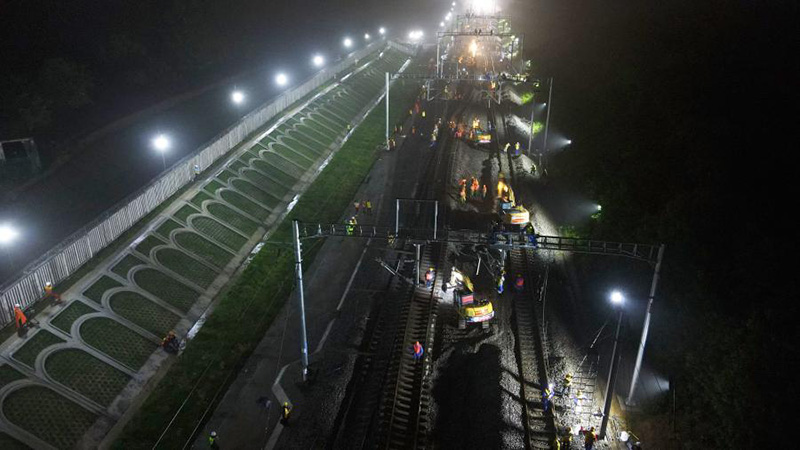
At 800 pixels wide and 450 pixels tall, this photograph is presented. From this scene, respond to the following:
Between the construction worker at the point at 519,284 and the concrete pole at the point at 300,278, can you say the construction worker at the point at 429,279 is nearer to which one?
the construction worker at the point at 519,284

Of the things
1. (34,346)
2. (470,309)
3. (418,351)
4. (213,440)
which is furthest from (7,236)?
(470,309)

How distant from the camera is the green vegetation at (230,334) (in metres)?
20.3

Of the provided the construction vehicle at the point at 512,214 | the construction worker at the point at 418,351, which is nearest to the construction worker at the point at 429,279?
the construction worker at the point at 418,351

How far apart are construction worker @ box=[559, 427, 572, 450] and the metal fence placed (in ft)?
78.4

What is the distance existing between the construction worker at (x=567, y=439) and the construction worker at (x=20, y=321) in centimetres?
2301

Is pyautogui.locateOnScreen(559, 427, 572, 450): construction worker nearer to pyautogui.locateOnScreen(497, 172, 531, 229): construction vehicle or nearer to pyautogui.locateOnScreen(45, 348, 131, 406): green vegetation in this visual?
pyautogui.locateOnScreen(497, 172, 531, 229): construction vehicle

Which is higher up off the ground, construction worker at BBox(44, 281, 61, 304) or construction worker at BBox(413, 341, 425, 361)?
construction worker at BBox(413, 341, 425, 361)

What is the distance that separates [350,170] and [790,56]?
107 feet

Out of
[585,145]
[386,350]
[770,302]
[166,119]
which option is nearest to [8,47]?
[166,119]

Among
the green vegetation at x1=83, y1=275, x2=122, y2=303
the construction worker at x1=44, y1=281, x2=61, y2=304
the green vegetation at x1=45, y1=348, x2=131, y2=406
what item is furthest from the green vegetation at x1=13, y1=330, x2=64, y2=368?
the green vegetation at x1=83, y1=275, x2=122, y2=303

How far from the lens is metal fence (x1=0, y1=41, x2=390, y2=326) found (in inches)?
871

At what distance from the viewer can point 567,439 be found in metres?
19.9

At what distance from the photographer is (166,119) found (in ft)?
171

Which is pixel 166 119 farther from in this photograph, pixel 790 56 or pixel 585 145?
pixel 790 56
